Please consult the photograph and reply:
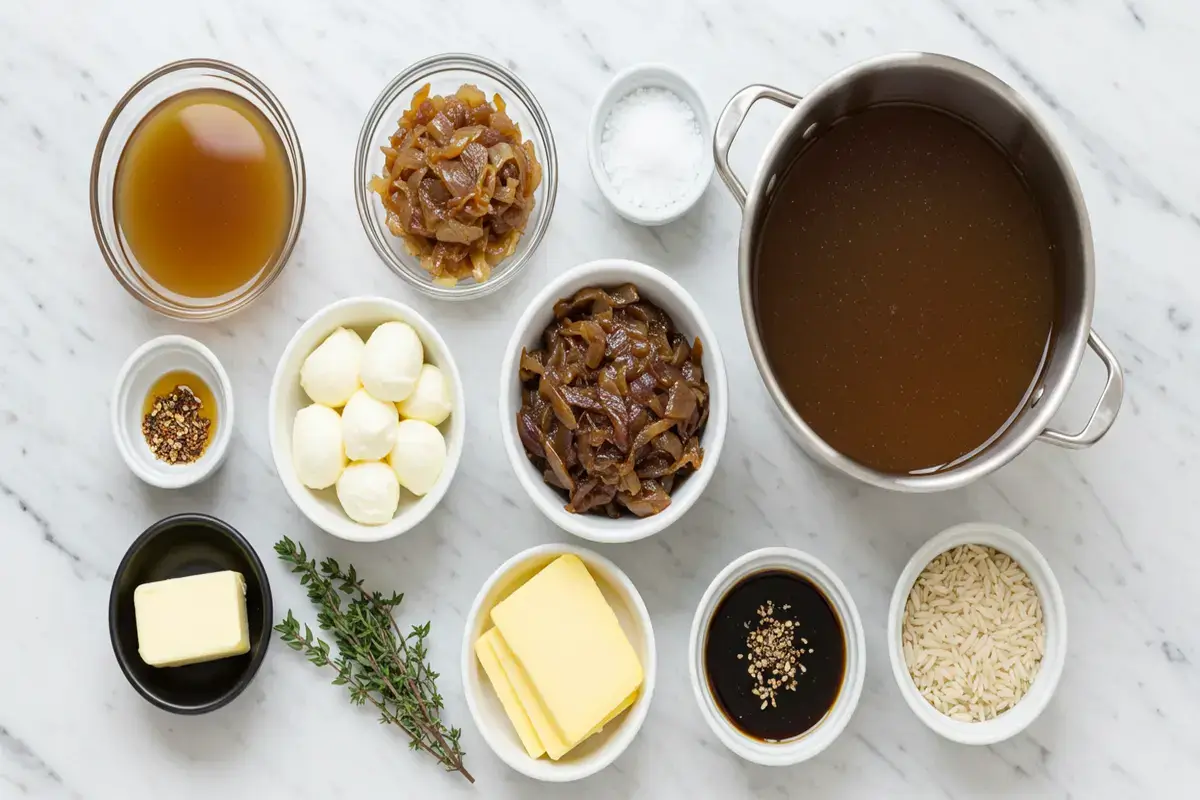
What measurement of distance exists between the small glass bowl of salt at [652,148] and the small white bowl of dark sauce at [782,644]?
2.20 feet

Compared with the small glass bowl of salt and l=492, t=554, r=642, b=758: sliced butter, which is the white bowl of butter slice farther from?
the small glass bowl of salt

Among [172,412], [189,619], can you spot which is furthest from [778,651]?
[172,412]

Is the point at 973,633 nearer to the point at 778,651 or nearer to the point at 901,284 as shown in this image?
the point at 778,651

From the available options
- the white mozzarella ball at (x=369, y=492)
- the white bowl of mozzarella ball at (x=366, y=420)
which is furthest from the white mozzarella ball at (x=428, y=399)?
the white mozzarella ball at (x=369, y=492)

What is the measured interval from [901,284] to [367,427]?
94 centimetres

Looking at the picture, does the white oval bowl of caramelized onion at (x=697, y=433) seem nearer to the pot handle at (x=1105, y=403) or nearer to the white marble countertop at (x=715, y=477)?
the white marble countertop at (x=715, y=477)

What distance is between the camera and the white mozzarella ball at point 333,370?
6.27 feet

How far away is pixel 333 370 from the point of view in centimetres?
191

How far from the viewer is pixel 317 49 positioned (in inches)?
81.6

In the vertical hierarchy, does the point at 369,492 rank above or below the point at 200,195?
below

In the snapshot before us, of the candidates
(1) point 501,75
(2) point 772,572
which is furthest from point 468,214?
(2) point 772,572

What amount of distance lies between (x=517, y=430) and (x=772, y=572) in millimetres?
554

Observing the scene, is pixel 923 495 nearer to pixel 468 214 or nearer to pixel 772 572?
pixel 772 572

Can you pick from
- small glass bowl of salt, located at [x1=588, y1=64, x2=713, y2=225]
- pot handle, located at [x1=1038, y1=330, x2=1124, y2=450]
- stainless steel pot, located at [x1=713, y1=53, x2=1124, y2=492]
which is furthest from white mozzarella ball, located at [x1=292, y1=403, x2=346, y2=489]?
pot handle, located at [x1=1038, y1=330, x2=1124, y2=450]
